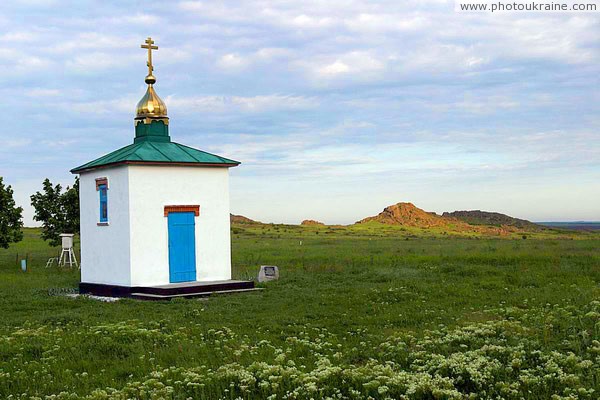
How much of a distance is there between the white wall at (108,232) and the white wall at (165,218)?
0.35 m

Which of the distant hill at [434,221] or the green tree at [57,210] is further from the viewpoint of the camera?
the distant hill at [434,221]

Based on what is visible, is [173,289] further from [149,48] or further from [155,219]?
[149,48]

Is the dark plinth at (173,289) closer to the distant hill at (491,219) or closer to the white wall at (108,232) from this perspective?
the white wall at (108,232)

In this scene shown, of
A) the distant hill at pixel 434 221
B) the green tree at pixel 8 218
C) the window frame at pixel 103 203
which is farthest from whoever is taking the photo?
the distant hill at pixel 434 221

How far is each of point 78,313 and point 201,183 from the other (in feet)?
23.4

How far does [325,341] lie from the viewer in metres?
12.5

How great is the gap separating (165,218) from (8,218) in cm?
1429

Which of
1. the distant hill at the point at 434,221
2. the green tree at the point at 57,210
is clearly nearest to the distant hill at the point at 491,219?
the distant hill at the point at 434,221

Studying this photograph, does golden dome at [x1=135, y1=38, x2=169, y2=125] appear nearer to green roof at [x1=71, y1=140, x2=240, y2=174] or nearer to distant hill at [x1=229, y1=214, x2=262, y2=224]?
green roof at [x1=71, y1=140, x2=240, y2=174]

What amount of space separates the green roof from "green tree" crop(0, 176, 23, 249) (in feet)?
32.2

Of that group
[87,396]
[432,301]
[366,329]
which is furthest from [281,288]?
[87,396]

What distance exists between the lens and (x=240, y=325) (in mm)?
14867

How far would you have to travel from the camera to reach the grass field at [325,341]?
28.6 ft

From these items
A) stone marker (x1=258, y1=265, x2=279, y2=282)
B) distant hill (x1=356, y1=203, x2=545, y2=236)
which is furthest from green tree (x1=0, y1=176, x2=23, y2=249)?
distant hill (x1=356, y1=203, x2=545, y2=236)
